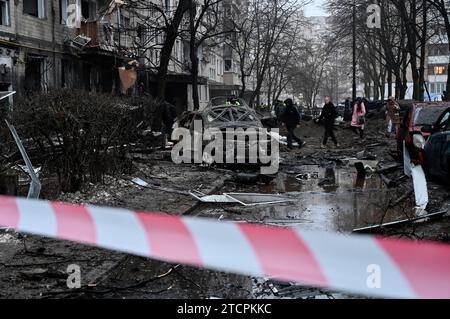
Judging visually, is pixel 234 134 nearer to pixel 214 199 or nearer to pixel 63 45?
pixel 214 199

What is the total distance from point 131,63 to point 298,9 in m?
18.1

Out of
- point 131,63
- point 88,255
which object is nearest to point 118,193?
point 88,255

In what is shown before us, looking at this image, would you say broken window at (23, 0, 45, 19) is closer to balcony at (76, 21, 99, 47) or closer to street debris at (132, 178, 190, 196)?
balcony at (76, 21, 99, 47)

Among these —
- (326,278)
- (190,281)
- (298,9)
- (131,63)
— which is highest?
(298,9)

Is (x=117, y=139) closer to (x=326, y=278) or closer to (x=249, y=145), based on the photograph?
(x=249, y=145)

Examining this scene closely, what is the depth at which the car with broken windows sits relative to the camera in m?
14.0

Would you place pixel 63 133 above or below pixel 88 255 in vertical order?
above

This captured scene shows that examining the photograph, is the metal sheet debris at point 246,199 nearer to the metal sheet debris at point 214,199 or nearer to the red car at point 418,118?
the metal sheet debris at point 214,199

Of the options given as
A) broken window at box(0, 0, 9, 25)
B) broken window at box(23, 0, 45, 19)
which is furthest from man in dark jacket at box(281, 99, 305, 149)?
broken window at box(23, 0, 45, 19)

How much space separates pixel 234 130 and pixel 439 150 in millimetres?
6026

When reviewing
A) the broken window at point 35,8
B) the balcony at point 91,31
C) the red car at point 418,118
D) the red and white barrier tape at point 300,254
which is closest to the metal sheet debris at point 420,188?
the red car at point 418,118

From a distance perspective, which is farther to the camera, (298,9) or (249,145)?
(298,9)

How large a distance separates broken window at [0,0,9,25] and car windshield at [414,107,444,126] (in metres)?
15.0
